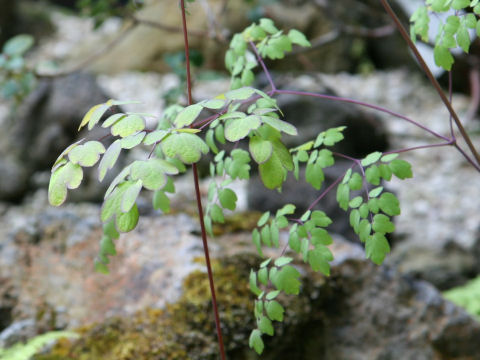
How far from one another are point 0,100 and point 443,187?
169 inches

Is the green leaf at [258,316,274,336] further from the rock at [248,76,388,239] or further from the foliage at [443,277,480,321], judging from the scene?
the rock at [248,76,388,239]

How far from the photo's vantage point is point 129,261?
5.09 ft

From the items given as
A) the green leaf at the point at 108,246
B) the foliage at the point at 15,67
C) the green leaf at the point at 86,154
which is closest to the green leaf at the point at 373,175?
the green leaf at the point at 86,154

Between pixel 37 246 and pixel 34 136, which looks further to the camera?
pixel 34 136

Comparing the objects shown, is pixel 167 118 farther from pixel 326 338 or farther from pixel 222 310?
pixel 326 338

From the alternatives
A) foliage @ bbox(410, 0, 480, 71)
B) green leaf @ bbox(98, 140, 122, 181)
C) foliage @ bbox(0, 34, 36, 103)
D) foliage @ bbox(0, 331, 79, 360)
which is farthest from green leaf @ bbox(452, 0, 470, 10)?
foliage @ bbox(0, 34, 36, 103)

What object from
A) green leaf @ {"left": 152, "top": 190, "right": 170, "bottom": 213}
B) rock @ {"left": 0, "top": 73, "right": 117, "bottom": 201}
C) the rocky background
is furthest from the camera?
rock @ {"left": 0, "top": 73, "right": 117, "bottom": 201}

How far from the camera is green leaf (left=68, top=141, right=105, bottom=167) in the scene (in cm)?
65

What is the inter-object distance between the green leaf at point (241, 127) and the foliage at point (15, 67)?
6.32 ft

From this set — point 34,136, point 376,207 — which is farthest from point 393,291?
point 34,136

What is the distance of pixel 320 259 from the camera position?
0.80 meters

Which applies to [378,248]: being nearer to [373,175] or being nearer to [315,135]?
[373,175]

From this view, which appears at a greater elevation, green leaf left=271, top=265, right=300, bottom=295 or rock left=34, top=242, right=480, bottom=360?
green leaf left=271, top=265, right=300, bottom=295

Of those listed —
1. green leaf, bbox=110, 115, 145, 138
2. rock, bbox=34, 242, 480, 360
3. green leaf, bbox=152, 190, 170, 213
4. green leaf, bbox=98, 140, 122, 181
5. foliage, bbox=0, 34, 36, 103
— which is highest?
green leaf, bbox=110, 115, 145, 138
